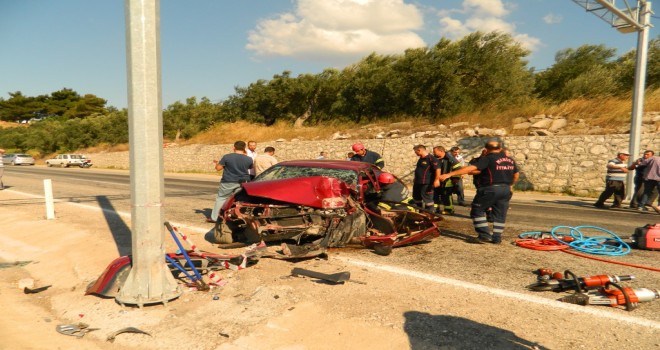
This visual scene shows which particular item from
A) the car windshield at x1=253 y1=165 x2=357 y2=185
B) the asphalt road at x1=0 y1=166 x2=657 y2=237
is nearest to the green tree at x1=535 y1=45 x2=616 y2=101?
the asphalt road at x1=0 y1=166 x2=657 y2=237

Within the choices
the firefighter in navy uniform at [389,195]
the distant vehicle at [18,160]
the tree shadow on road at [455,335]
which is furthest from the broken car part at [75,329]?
the distant vehicle at [18,160]

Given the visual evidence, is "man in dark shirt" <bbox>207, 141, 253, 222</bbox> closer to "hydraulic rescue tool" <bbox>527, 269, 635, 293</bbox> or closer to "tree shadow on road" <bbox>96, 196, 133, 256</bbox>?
"tree shadow on road" <bbox>96, 196, 133, 256</bbox>

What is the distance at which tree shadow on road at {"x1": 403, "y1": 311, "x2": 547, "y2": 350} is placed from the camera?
3000mm

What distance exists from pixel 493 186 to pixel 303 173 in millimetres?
2925

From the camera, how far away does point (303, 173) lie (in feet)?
21.3

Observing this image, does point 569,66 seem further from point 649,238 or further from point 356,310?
point 356,310

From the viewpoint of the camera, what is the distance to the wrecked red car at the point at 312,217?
5.41 metres

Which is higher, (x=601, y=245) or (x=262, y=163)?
(x=262, y=163)

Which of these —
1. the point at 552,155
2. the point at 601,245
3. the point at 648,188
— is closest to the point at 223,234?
the point at 601,245

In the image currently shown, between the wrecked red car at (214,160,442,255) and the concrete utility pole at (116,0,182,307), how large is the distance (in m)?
1.68

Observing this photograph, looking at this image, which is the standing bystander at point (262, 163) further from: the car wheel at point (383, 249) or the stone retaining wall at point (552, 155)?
the stone retaining wall at point (552, 155)

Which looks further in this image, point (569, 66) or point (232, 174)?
point (569, 66)

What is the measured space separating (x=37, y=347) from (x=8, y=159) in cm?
5021

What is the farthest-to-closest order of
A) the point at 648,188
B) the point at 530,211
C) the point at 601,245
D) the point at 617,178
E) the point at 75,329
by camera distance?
the point at 617,178 < the point at 648,188 < the point at 530,211 < the point at 601,245 < the point at 75,329
